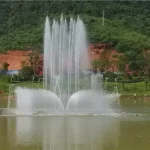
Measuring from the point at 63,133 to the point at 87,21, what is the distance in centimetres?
5338

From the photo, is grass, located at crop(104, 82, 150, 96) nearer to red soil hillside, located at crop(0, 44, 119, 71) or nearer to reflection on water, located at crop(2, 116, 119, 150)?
reflection on water, located at crop(2, 116, 119, 150)

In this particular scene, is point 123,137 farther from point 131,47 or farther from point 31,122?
point 131,47

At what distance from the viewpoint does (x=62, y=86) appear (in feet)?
80.7

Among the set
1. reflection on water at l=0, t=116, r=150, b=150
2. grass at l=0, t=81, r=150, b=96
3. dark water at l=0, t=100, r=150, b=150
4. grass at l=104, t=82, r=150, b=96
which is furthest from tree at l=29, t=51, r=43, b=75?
reflection on water at l=0, t=116, r=150, b=150

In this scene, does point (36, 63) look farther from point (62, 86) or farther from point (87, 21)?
point (62, 86)

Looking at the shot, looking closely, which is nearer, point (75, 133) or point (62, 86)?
point (75, 133)

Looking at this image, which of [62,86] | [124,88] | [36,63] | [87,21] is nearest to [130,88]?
[124,88]

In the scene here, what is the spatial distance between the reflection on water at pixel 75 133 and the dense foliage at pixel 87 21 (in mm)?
44149

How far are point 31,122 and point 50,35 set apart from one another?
26.4 feet

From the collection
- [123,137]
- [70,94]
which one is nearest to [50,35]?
[70,94]

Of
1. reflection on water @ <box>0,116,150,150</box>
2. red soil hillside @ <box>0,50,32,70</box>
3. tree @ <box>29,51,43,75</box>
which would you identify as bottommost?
reflection on water @ <box>0,116,150,150</box>

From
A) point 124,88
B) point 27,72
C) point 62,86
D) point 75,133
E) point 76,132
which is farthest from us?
point 27,72

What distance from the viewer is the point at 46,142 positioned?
13227mm

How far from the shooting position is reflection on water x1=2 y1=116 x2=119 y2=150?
12.7 meters
